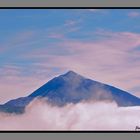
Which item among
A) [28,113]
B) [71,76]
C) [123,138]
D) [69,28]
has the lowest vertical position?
[123,138]

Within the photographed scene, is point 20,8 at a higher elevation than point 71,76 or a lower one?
higher

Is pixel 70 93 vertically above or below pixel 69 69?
below

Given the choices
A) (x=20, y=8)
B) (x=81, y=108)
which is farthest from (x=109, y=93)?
(x=20, y=8)

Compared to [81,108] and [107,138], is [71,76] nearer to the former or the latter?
[81,108]
